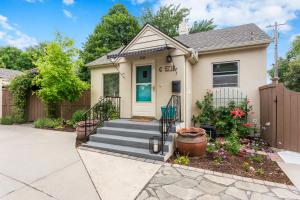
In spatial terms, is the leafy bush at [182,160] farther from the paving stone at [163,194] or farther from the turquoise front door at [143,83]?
the turquoise front door at [143,83]

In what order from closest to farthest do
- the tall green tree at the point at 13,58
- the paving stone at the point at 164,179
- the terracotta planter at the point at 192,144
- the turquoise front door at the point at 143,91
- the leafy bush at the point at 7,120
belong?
the paving stone at the point at 164,179
the terracotta planter at the point at 192,144
the turquoise front door at the point at 143,91
the leafy bush at the point at 7,120
the tall green tree at the point at 13,58

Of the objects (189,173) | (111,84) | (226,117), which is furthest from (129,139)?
(111,84)

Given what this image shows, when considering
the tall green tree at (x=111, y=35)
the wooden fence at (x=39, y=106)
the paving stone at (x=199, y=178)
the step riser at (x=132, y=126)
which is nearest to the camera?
the paving stone at (x=199, y=178)

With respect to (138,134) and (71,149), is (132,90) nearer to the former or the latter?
(138,134)

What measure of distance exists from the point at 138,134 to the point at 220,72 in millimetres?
4561

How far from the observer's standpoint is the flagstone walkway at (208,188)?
2543mm

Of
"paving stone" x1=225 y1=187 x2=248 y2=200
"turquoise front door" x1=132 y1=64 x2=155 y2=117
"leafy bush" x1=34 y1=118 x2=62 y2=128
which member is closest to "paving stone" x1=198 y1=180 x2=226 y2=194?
"paving stone" x1=225 y1=187 x2=248 y2=200

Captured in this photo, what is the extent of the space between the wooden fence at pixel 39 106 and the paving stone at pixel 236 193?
28.2ft

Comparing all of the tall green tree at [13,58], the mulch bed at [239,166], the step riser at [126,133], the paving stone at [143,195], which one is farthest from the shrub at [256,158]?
the tall green tree at [13,58]

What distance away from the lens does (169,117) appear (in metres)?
5.01

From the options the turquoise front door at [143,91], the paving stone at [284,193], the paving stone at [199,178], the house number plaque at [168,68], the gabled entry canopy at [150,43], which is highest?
the gabled entry canopy at [150,43]

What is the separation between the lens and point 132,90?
662 centimetres

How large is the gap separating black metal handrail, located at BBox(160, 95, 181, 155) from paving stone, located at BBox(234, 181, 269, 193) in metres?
1.77

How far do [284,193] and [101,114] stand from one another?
20.3 ft
